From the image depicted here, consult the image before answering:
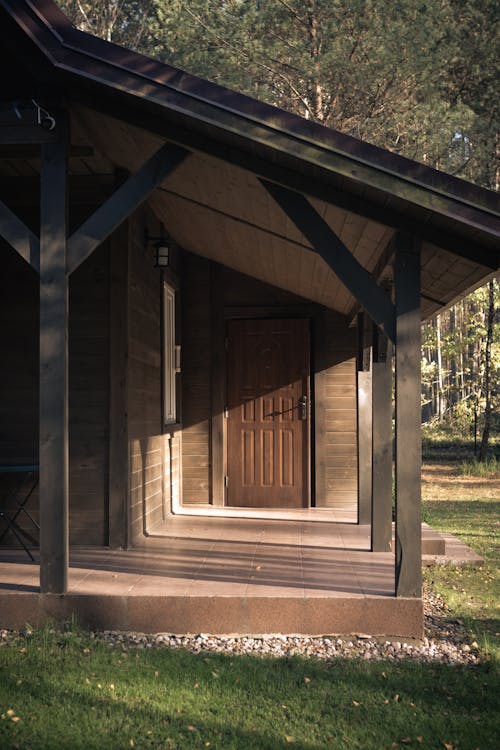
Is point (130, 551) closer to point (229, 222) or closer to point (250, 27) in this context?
point (229, 222)

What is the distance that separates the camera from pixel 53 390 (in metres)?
4.91

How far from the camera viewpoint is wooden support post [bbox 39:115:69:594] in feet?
16.0

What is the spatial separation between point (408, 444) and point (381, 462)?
1.80 metres

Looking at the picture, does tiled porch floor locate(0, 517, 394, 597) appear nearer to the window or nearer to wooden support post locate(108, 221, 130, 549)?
wooden support post locate(108, 221, 130, 549)

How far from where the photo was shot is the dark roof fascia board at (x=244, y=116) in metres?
4.44

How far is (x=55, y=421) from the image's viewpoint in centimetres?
491

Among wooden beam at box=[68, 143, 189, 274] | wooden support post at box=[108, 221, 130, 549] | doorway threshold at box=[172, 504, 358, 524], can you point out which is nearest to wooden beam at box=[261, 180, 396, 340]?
wooden beam at box=[68, 143, 189, 274]

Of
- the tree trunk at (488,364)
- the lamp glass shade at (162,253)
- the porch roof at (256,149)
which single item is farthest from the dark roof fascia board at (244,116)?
the tree trunk at (488,364)

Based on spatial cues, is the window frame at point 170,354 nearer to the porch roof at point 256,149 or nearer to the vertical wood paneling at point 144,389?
the vertical wood paneling at point 144,389

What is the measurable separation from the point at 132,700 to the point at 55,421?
1.70 metres

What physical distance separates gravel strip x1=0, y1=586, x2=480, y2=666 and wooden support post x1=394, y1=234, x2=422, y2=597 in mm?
301

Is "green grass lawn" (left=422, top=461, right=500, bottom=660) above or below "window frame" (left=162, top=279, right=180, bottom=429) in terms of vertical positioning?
below

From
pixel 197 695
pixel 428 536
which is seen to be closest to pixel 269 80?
pixel 428 536

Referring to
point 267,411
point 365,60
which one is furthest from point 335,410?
point 365,60
